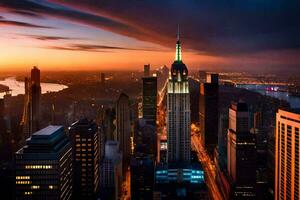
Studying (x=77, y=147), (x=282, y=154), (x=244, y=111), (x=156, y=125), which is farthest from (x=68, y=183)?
(x=156, y=125)

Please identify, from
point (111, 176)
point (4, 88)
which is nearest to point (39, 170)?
point (4, 88)

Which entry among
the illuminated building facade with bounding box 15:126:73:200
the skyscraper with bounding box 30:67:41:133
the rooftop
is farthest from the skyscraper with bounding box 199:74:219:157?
the illuminated building facade with bounding box 15:126:73:200

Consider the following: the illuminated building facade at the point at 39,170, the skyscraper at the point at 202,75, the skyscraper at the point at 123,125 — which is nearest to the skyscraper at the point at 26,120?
the illuminated building facade at the point at 39,170

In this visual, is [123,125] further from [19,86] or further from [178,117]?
[19,86]

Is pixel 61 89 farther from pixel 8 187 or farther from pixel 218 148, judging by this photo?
pixel 218 148

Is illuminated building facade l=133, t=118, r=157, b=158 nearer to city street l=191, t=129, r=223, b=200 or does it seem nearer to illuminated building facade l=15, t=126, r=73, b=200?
city street l=191, t=129, r=223, b=200

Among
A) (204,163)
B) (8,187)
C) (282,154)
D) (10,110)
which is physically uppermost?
(10,110)

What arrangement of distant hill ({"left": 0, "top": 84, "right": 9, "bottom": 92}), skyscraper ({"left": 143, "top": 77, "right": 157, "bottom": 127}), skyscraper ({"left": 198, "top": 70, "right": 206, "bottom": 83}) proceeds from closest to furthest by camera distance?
distant hill ({"left": 0, "top": 84, "right": 9, "bottom": 92})
skyscraper ({"left": 198, "top": 70, "right": 206, "bottom": 83})
skyscraper ({"left": 143, "top": 77, "right": 157, "bottom": 127})

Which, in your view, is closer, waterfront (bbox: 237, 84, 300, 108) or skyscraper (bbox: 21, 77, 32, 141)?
waterfront (bbox: 237, 84, 300, 108)
